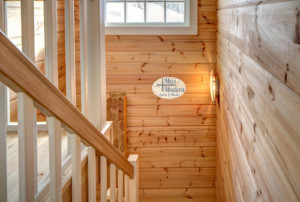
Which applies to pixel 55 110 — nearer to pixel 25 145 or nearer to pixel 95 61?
pixel 25 145

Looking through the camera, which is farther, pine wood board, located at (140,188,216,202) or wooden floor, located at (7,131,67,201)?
pine wood board, located at (140,188,216,202)

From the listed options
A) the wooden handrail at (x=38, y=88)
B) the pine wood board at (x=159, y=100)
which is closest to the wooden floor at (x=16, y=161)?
the wooden handrail at (x=38, y=88)

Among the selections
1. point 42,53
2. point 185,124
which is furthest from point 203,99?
point 42,53

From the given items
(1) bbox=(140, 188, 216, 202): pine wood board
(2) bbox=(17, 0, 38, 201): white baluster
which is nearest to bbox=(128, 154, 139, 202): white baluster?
(2) bbox=(17, 0, 38, 201): white baluster

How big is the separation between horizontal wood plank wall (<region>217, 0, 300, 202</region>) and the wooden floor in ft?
3.40

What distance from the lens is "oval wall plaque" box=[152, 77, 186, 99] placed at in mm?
4805

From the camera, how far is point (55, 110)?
1.36 metres

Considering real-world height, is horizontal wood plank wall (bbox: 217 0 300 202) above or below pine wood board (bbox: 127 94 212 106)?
above

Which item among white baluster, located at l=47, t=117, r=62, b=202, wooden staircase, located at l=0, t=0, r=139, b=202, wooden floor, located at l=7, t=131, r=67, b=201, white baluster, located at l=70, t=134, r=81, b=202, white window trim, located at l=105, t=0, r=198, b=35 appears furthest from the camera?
white window trim, located at l=105, t=0, r=198, b=35

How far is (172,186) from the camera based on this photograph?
4.97m

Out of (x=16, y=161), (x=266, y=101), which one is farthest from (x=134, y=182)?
(x=266, y=101)

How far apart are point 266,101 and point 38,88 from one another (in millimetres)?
979

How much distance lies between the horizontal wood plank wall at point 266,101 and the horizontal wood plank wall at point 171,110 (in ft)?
5.64

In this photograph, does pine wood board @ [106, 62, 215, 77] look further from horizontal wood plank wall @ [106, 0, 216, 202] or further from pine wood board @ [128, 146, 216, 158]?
pine wood board @ [128, 146, 216, 158]
